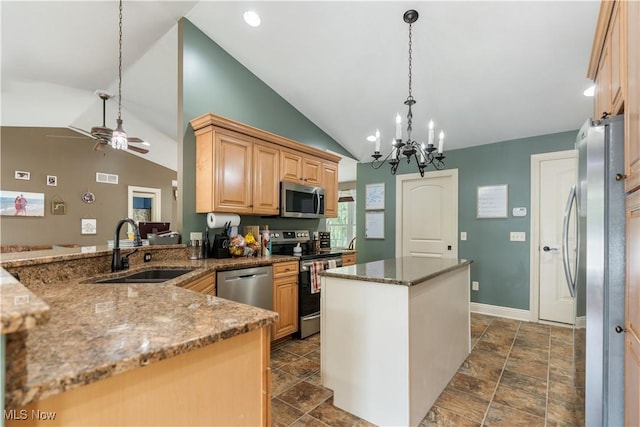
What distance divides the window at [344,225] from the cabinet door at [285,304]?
4043mm

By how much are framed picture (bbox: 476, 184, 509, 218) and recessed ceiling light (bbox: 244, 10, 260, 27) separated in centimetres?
327

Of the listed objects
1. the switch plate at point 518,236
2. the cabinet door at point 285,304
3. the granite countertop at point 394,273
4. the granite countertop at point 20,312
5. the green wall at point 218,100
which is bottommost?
the cabinet door at point 285,304

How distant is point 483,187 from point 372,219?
168 cm

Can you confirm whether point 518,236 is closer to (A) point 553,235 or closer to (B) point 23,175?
(A) point 553,235

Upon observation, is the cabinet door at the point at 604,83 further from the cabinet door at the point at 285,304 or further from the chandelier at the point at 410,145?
the cabinet door at the point at 285,304

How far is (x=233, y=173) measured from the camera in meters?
2.89

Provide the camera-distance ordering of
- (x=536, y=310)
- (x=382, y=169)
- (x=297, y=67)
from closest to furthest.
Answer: (x=297, y=67)
(x=536, y=310)
(x=382, y=169)

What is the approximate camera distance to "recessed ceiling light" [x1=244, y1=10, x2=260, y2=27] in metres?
2.69

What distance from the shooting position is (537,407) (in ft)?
6.30

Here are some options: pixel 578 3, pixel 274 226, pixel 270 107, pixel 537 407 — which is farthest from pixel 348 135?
pixel 537 407

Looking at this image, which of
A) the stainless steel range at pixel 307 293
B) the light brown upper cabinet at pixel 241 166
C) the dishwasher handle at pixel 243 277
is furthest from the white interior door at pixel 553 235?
the dishwasher handle at pixel 243 277

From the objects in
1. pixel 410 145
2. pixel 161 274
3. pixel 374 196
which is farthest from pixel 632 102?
pixel 374 196

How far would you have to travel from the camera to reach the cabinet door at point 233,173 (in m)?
2.77

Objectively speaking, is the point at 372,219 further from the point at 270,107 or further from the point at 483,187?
the point at 270,107
